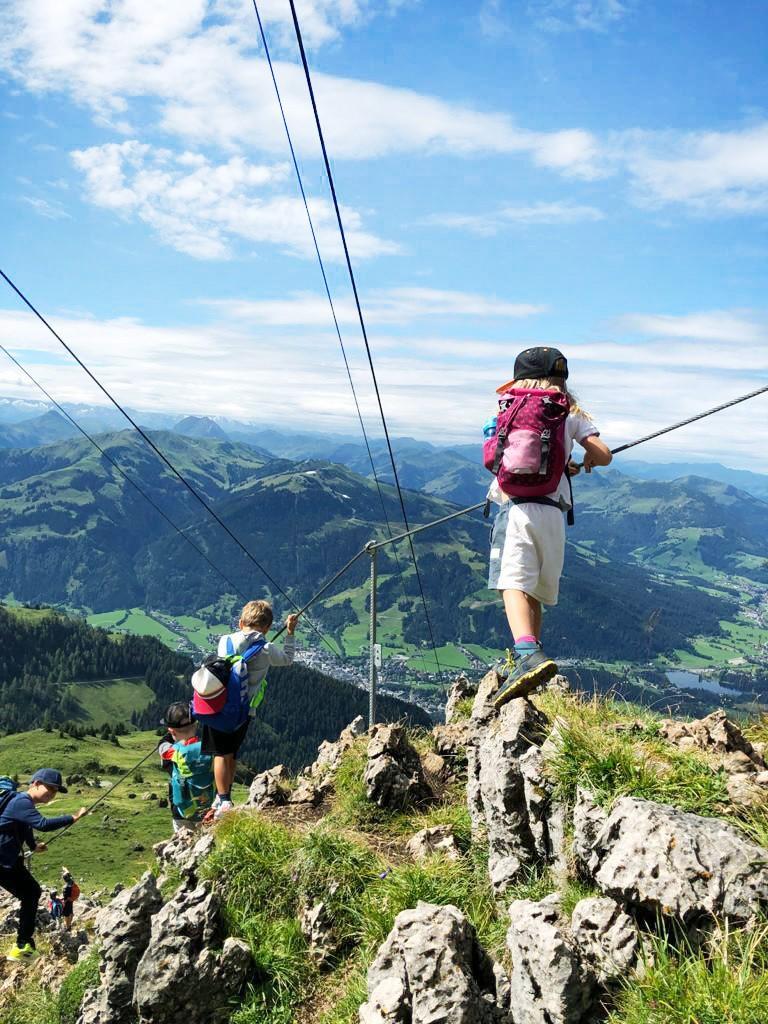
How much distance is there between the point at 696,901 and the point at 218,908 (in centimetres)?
501

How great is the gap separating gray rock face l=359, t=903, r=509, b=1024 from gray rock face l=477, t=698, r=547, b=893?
3.68 ft

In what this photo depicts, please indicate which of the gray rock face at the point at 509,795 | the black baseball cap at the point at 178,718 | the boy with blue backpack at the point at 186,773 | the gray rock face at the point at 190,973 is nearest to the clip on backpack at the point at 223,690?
the boy with blue backpack at the point at 186,773

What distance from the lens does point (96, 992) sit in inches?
299

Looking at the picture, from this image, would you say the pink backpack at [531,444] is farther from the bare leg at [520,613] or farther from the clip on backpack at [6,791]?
the clip on backpack at [6,791]

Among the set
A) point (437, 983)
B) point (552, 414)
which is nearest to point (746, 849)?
point (437, 983)

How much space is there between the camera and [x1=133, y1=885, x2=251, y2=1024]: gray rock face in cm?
639

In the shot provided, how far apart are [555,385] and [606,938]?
5.05 metres

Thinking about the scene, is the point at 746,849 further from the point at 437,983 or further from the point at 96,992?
the point at 96,992

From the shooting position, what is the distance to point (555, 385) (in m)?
6.95

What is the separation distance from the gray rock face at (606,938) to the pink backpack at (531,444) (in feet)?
12.1

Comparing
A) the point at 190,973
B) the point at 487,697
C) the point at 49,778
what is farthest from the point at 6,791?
the point at 487,697

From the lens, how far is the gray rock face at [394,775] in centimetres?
849

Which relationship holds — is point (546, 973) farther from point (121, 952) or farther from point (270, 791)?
point (270, 791)

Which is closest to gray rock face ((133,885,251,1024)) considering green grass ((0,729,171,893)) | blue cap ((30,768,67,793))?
blue cap ((30,768,67,793))
